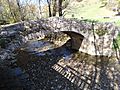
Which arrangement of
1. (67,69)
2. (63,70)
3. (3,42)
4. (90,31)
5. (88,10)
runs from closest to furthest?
(3,42)
(63,70)
(67,69)
(90,31)
(88,10)

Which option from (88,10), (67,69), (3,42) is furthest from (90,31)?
(88,10)

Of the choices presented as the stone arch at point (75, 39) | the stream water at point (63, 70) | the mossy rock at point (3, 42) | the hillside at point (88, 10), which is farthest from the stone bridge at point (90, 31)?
the hillside at point (88, 10)

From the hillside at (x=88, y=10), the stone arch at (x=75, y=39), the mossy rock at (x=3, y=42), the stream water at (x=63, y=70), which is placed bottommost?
the stream water at (x=63, y=70)

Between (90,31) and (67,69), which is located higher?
(90,31)

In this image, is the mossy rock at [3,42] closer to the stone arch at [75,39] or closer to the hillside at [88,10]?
the stone arch at [75,39]

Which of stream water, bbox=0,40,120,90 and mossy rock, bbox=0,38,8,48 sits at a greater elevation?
mossy rock, bbox=0,38,8,48

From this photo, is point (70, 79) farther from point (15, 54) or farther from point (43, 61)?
point (15, 54)

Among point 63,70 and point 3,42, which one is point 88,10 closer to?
point 63,70

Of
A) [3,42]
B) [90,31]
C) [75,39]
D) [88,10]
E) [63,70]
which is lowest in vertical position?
[63,70]

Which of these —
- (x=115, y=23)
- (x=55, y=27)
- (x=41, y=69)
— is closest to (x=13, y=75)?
(x=41, y=69)

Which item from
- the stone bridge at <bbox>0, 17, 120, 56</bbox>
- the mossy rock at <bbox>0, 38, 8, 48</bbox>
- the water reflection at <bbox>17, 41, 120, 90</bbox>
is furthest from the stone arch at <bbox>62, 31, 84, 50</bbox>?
the mossy rock at <bbox>0, 38, 8, 48</bbox>

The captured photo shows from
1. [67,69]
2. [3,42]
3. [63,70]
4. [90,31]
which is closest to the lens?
[3,42]

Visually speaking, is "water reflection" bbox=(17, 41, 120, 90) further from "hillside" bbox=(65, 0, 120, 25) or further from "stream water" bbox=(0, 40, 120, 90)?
"hillside" bbox=(65, 0, 120, 25)

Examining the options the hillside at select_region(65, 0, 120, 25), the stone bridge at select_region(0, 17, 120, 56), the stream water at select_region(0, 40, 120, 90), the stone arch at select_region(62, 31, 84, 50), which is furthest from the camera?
the hillside at select_region(65, 0, 120, 25)
